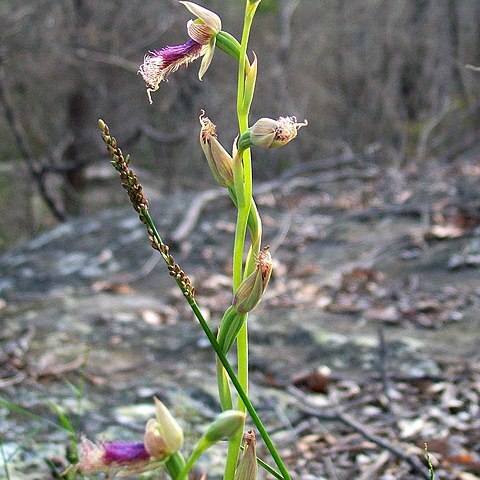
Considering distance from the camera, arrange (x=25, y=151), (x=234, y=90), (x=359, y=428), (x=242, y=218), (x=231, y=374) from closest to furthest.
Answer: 1. (x=231, y=374)
2. (x=242, y=218)
3. (x=359, y=428)
4. (x=25, y=151)
5. (x=234, y=90)

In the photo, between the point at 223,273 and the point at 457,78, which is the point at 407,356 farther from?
the point at 457,78

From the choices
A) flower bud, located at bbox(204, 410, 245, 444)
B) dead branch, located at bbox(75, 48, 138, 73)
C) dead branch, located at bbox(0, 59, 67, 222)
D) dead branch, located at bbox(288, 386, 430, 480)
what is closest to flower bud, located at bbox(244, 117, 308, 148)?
flower bud, located at bbox(204, 410, 245, 444)

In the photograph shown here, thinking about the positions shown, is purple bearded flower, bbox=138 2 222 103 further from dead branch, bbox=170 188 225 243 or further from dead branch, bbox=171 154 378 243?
dead branch, bbox=171 154 378 243

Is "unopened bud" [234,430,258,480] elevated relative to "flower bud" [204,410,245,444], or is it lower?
lower

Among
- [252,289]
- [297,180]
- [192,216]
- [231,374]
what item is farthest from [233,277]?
[297,180]

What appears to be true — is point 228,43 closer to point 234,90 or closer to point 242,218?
point 242,218

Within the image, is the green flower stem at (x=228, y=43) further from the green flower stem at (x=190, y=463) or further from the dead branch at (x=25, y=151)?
the dead branch at (x=25, y=151)

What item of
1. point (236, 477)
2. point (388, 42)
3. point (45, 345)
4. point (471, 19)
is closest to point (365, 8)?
point (388, 42)
